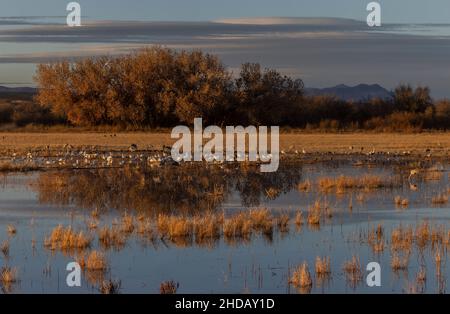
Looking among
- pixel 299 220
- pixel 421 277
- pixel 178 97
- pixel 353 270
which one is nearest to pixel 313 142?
pixel 178 97

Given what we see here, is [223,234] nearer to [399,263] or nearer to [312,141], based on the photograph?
[399,263]

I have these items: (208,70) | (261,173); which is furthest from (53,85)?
(261,173)

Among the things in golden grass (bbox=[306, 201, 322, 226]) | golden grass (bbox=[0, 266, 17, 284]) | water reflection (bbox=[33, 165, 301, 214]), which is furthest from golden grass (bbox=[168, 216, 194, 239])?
golden grass (bbox=[0, 266, 17, 284])

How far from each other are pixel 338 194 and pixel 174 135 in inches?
1183

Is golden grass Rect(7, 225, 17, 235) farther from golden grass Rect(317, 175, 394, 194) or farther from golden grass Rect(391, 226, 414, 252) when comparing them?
golden grass Rect(317, 175, 394, 194)

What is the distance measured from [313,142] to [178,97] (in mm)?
16767

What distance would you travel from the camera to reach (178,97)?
198 ft

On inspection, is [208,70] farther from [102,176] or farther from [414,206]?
[414,206]

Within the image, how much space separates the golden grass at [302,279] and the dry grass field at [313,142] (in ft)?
87.3

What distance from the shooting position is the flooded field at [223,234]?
12.4 metres

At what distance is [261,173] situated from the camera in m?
28.9

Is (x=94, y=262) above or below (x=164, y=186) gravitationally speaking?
above

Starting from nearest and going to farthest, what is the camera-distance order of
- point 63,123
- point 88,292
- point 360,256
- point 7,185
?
point 88,292 → point 360,256 → point 7,185 → point 63,123
